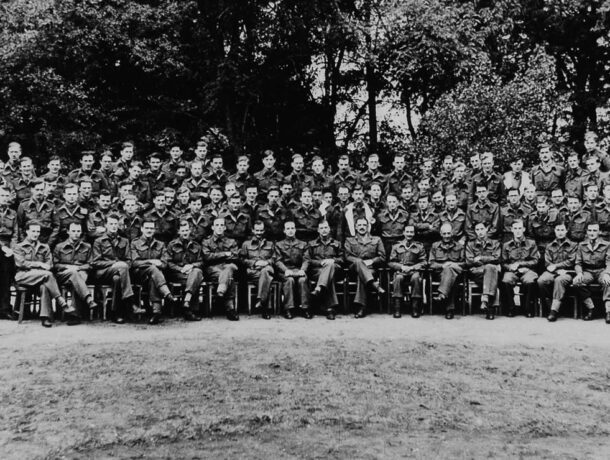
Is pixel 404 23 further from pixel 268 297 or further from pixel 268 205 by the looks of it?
pixel 268 297

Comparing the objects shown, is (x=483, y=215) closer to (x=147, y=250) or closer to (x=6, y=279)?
(x=147, y=250)

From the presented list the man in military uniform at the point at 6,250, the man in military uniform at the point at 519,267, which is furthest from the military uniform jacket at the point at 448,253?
the man in military uniform at the point at 6,250

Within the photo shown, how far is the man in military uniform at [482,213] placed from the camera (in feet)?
31.1

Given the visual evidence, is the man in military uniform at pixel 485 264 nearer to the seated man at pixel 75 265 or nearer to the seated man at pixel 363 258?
the seated man at pixel 363 258

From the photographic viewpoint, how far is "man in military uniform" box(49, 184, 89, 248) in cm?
884

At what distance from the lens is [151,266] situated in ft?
27.5

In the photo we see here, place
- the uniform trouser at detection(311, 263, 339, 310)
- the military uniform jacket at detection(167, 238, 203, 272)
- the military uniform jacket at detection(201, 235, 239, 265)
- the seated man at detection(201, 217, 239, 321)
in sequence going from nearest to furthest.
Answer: the seated man at detection(201, 217, 239, 321), the uniform trouser at detection(311, 263, 339, 310), the military uniform jacket at detection(167, 238, 203, 272), the military uniform jacket at detection(201, 235, 239, 265)

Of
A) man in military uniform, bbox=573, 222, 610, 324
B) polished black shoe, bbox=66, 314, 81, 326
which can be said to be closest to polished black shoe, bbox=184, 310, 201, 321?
polished black shoe, bbox=66, 314, 81, 326

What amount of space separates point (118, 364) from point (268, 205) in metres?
4.03

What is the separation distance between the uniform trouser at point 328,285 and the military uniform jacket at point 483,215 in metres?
1.99

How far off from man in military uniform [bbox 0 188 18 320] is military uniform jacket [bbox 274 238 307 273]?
125 inches

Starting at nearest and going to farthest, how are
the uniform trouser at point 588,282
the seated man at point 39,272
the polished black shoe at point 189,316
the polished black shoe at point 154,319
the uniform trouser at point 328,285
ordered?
the seated man at point 39,272 < the polished black shoe at point 154,319 < the polished black shoe at point 189,316 < the uniform trouser at point 588,282 < the uniform trouser at point 328,285

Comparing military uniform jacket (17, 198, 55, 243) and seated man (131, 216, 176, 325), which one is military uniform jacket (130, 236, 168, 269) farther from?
military uniform jacket (17, 198, 55, 243)

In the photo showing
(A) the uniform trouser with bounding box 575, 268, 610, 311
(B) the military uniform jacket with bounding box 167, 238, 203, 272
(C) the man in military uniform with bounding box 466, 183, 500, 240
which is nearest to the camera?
(A) the uniform trouser with bounding box 575, 268, 610, 311
